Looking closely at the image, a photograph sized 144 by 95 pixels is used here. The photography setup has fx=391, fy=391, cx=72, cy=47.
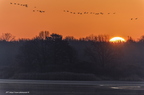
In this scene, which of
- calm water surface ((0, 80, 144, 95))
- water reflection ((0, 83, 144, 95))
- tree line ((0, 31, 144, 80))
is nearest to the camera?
water reflection ((0, 83, 144, 95))

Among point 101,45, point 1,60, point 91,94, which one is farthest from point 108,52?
point 91,94

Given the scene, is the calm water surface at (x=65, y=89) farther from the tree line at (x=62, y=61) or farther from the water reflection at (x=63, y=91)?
the tree line at (x=62, y=61)

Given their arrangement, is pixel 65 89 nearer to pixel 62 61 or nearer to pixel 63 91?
pixel 63 91

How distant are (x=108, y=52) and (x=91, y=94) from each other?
57.4 m

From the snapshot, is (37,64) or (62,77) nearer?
(62,77)

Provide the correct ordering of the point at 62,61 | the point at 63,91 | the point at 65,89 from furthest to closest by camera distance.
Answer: the point at 62,61 → the point at 65,89 → the point at 63,91

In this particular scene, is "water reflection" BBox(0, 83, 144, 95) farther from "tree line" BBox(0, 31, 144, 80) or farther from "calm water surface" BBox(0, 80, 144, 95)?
"tree line" BBox(0, 31, 144, 80)

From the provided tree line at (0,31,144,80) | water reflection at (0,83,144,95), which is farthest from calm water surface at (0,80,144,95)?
tree line at (0,31,144,80)

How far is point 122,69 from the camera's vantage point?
69438 millimetres

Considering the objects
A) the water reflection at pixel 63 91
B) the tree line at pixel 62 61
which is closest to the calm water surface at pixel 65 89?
the water reflection at pixel 63 91

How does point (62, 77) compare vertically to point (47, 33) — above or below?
below

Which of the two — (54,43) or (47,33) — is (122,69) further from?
(47,33)

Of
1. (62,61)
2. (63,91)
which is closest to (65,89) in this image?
(63,91)

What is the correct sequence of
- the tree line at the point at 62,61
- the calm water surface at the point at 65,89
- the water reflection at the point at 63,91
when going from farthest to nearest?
the tree line at the point at 62,61
the calm water surface at the point at 65,89
the water reflection at the point at 63,91
